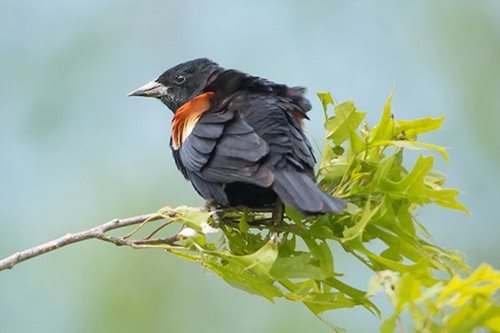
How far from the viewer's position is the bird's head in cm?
451

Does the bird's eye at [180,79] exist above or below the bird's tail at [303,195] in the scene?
above

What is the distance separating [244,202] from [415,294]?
58.1 inches

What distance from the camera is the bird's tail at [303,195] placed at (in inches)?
108

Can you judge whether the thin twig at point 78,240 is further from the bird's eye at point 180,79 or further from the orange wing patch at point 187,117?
the bird's eye at point 180,79

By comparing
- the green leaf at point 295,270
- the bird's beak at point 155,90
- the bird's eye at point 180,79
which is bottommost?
the green leaf at point 295,270

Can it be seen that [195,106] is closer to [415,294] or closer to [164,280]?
[415,294]

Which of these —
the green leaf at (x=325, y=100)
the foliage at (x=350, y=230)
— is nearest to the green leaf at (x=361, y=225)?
the foliage at (x=350, y=230)

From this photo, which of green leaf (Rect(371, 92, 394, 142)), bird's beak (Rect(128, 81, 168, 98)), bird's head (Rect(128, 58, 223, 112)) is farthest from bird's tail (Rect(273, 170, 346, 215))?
bird's beak (Rect(128, 81, 168, 98))

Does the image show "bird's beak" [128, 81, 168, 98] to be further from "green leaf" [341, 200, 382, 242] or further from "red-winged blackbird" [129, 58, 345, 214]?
"green leaf" [341, 200, 382, 242]

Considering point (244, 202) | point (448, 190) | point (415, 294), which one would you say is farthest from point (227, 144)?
point (415, 294)

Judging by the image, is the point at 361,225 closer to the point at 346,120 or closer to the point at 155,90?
the point at 346,120

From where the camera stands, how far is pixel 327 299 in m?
2.84

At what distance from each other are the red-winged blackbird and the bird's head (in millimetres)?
370

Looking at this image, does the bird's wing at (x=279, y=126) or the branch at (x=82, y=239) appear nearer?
the branch at (x=82, y=239)
